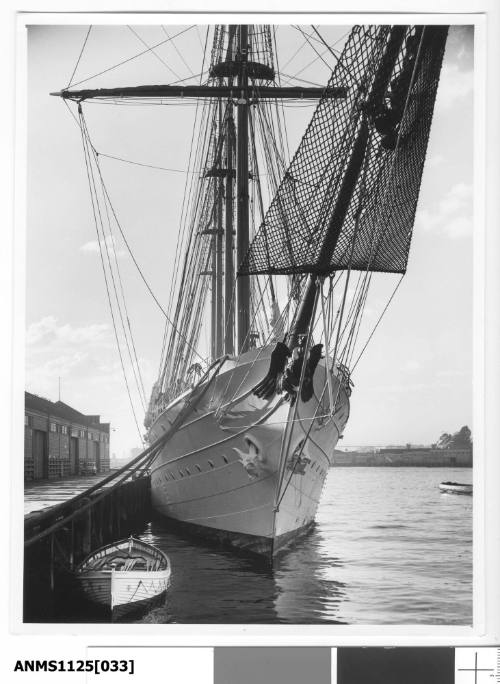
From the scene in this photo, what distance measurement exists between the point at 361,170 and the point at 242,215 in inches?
36.3

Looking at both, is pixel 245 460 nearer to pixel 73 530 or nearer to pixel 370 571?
pixel 73 530

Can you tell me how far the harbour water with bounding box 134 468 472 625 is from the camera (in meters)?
3.99

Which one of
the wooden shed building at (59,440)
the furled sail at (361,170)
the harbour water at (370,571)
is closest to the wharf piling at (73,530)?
the wooden shed building at (59,440)

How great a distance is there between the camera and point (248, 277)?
481 cm

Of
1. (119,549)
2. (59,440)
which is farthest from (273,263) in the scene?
(119,549)

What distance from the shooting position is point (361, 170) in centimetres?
432

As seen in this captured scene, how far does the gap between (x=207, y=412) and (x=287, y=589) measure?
1297mm

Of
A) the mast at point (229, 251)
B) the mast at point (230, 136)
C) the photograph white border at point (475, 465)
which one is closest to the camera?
the photograph white border at point (475, 465)

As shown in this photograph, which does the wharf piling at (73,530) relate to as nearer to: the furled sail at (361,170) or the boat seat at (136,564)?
the boat seat at (136,564)

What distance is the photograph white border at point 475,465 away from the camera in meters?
3.93

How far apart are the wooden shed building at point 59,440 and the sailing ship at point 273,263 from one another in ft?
1.10

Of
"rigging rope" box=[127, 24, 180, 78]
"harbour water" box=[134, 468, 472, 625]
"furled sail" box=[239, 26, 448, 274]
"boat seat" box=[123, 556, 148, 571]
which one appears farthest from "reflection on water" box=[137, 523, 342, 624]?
"rigging rope" box=[127, 24, 180, 78]

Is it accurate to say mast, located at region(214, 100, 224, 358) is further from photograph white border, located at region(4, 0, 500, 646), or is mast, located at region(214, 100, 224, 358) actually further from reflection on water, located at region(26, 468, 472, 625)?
reflection on water, located at region(26, 468, 472, 625)
